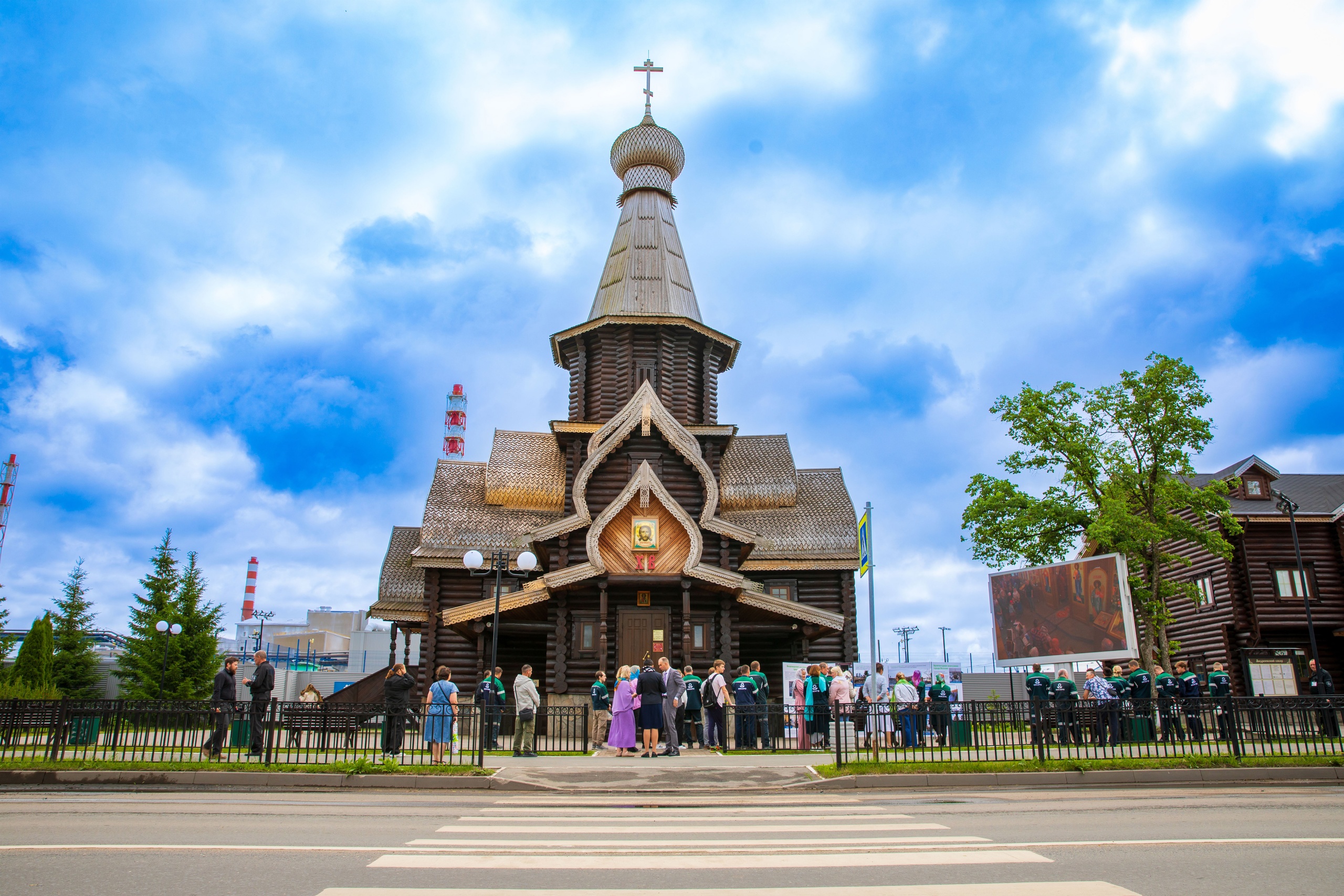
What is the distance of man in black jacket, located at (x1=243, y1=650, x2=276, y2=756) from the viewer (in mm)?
15617

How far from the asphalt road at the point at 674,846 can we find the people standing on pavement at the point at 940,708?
3.07m

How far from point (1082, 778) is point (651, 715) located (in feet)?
24.4

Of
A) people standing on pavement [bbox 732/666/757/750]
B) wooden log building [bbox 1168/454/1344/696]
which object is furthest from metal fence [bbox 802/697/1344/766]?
wooden log building [bbox 1168/454/1344/696]

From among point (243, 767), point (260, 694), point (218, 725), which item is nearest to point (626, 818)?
point (243, 767)

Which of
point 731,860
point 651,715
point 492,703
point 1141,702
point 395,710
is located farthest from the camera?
point 492,703

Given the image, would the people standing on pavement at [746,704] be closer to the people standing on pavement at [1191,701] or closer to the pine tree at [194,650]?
the people standing on pavement at [1191,701]

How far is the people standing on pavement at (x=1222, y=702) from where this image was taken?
49.4 feet

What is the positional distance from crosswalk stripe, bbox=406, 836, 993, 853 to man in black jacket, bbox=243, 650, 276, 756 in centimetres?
862

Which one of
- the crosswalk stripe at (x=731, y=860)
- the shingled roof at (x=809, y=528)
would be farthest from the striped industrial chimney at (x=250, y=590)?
the crosswalk stripe at (x=731, y=860)

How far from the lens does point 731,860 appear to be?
7.29 metres

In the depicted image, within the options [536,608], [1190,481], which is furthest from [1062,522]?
[536,608]

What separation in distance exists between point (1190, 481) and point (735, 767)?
1229 inches

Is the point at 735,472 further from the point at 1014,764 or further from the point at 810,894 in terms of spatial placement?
the point at 810,894

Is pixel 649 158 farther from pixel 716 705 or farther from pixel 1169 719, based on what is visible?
pixel 1169 719
